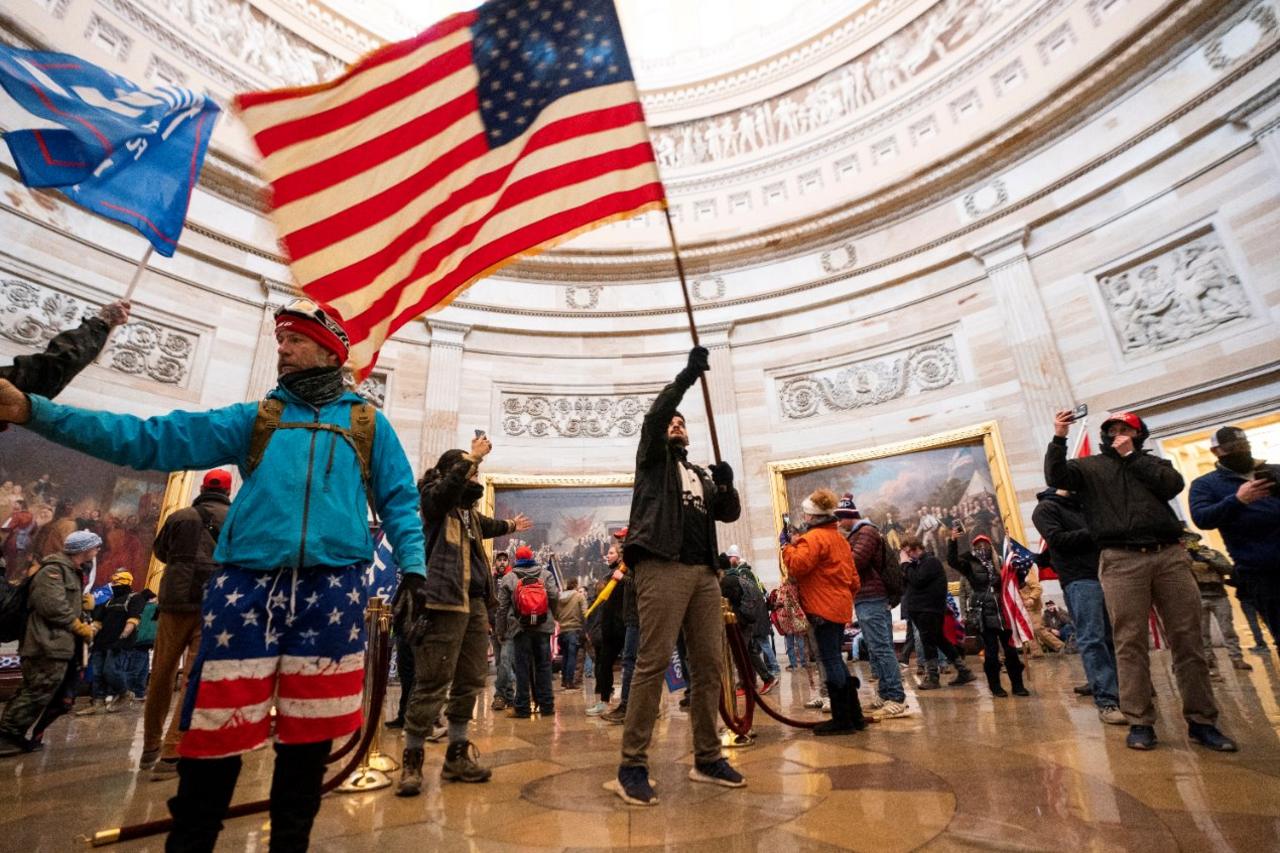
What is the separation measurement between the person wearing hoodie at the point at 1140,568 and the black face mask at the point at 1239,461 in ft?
1.67

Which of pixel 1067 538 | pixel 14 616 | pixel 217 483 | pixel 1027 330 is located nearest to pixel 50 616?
pixel 14 616

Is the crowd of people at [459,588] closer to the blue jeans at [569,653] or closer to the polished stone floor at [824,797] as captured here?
the polished stone floor at [824,797]

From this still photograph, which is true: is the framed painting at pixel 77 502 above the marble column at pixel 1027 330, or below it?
below

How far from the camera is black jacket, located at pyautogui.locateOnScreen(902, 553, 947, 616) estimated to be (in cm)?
609

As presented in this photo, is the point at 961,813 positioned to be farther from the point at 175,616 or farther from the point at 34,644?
the point at 34,644

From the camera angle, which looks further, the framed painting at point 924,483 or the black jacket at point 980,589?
the framed painting at point 924,483

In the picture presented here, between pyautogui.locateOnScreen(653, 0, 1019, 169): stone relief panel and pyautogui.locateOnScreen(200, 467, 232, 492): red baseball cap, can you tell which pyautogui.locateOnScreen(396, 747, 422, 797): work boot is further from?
pyautogui.locateOnScreen(653, 0, 1019, 169): stone relief panel

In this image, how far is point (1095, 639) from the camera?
4148 mm

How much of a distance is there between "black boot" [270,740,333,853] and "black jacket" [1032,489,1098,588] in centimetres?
463

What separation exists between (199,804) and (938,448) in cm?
1178

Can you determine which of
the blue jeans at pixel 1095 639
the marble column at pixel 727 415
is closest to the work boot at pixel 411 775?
the blue jeans at pixel 1095 639

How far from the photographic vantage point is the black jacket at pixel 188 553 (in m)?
3.56

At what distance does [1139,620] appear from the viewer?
3215 mm

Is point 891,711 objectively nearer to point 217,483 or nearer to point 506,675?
point 506,675
